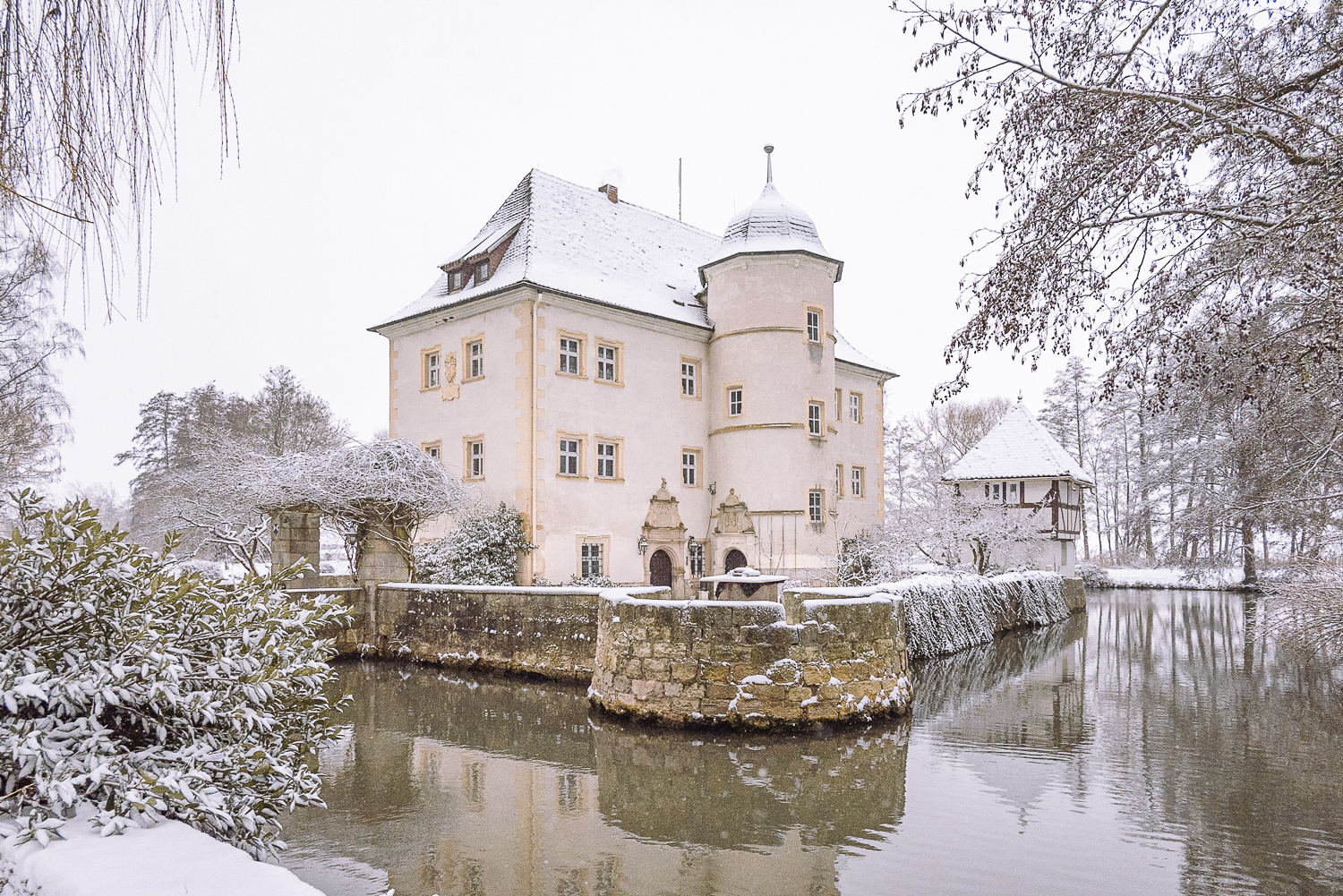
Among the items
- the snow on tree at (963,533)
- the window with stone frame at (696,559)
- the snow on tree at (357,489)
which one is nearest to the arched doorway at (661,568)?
the window with stone frame at (696,559)

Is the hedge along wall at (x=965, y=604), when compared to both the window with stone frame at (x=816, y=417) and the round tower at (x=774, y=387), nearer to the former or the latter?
the round tower at (x=774, y=387)

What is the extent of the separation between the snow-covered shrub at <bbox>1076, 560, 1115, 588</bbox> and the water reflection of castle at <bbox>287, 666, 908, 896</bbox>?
35421mm

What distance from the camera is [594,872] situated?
6.42 metres

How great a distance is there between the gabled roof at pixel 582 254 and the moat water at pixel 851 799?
11.4 m

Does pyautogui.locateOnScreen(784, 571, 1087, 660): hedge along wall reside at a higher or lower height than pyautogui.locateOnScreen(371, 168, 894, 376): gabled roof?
lower


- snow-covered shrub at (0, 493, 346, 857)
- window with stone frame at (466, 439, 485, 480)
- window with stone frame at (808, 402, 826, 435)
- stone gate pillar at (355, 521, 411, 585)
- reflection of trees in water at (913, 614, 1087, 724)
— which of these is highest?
window with stone frame at (808, 402, 826, 435)

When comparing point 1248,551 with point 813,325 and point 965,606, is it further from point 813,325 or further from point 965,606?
point 813,325

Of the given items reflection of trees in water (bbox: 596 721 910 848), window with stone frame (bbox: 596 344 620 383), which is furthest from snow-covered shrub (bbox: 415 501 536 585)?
reflection of trees in water (bbox: 596 721 910 848)

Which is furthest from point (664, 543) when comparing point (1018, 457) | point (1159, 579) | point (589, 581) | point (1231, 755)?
point (1159, 579)

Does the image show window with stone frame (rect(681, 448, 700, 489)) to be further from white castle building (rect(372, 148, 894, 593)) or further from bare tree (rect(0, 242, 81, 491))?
bare tree (rect(0, 242, 81, 491))

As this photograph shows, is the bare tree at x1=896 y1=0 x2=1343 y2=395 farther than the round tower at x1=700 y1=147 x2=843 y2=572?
No

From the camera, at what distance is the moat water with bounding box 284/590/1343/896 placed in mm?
6375

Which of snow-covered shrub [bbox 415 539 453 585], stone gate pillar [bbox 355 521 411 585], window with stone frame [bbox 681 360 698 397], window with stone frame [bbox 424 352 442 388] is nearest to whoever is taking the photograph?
stone gate pillar [bbox 355 521 411 585]

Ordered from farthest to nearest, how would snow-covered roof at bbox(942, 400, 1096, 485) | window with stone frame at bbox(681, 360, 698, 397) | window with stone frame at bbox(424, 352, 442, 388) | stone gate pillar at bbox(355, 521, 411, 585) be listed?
snow-covered roof at bbox(942, 400, 1096, 485) → window with stone frame at bbox(681, 360, 698, 397) → window with stone frame at bbox(424, 352, 442, 388) → stone gate pillar at bbox(355, 521, 411, 585)
